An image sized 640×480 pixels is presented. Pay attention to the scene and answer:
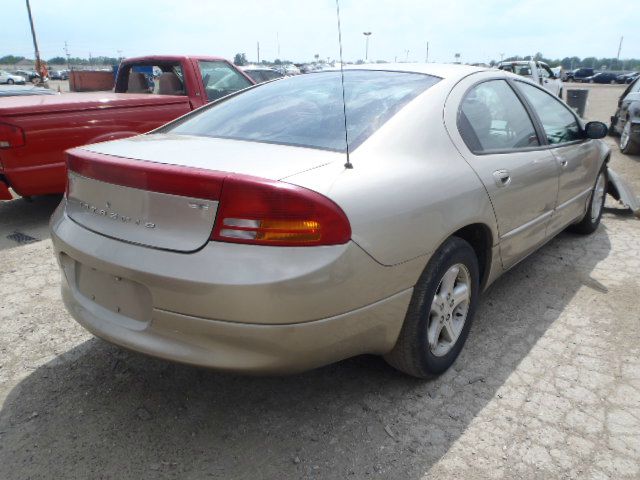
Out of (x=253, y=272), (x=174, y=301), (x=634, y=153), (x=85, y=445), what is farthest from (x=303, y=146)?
(x=634, y=153)

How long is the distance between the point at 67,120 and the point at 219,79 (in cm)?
216

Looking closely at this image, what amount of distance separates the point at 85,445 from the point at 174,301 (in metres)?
0.83

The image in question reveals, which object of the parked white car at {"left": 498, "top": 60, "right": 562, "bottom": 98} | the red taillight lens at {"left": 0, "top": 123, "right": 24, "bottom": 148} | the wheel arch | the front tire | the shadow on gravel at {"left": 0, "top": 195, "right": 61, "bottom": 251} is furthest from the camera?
the parked white car at {"left": 498, "top": 60, "right": 562, "bottom": 98}

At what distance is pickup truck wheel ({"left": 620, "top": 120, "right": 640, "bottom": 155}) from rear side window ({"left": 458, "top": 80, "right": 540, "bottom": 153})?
6613 millimetres

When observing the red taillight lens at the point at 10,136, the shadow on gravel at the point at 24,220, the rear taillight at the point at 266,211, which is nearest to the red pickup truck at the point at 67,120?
the red taillight lens at the point at 10,136

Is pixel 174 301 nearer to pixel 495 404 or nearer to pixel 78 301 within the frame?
pixel 78 301

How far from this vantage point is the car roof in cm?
289

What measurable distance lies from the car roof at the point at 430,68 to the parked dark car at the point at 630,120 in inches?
269

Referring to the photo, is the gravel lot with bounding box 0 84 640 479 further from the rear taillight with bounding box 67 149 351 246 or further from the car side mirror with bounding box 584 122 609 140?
the car side mirror with bounding box 584 122 609 140

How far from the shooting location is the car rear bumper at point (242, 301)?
1811 millimetres

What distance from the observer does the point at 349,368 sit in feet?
8.94

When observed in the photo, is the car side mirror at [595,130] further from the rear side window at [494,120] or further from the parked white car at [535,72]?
the parked white car at [535,72]

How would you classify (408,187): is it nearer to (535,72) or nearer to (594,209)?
(594,209)

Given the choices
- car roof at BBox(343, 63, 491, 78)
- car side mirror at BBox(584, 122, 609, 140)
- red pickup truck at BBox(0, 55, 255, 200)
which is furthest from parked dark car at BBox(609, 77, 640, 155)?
red pickup truck at BBox(0, 55, 255, 200)
